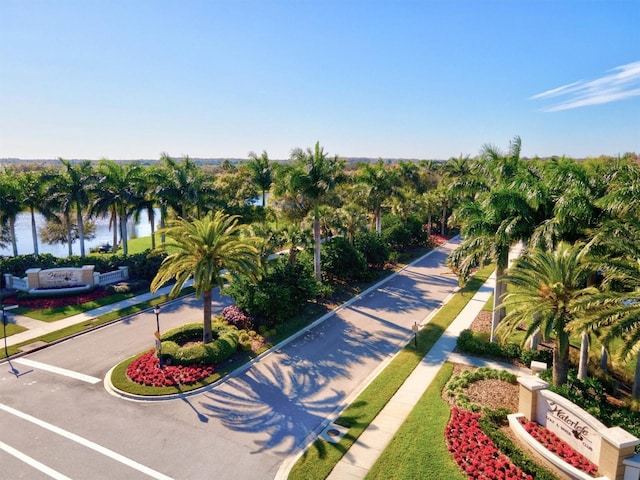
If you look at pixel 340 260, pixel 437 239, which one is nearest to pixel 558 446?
pixel 340 260

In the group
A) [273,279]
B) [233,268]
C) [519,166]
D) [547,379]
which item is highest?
[519,166]

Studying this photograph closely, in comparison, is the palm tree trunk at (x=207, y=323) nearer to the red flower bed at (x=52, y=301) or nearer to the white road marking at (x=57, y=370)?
the white road marking at (x=57, y=370)

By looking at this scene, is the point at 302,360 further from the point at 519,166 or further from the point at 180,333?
the point at 519,166

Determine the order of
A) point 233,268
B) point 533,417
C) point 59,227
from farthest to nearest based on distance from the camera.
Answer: point 59,227, point 233,268, point 533,417

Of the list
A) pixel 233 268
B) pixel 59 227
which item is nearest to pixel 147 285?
pixel 233 268

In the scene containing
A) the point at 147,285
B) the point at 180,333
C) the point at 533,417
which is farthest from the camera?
the point at 147,285

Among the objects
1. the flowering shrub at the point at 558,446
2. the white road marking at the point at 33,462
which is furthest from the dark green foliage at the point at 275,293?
the flowering shrub at the point at 558,446

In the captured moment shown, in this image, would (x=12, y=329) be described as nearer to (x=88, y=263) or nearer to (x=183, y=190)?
(x=88, y=263)
